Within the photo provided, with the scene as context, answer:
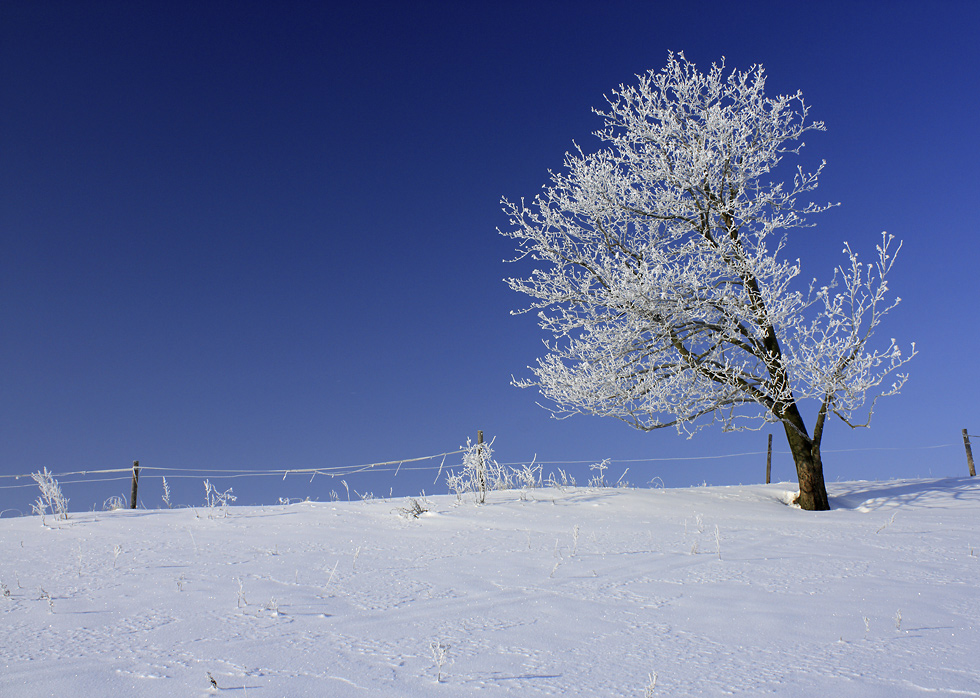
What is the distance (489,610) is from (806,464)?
868cm

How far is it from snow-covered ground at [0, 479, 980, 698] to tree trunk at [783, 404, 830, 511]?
3371 mm

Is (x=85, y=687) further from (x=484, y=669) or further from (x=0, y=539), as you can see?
(x=0, y=539)

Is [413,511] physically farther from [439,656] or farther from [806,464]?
[806,464]

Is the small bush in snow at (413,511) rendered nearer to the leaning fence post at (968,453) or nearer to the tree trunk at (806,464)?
the tree trunk at (806,464)

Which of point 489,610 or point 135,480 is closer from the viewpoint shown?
point 489,610

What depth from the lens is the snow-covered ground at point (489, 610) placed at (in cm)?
244

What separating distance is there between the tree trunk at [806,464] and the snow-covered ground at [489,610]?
3371mm

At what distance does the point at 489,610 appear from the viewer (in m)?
3.38

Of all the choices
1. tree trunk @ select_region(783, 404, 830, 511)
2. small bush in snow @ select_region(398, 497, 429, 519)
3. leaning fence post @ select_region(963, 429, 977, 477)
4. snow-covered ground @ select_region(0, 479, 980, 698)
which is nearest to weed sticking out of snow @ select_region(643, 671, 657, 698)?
snow-covered ground @ select_region(0, 479, 980, 698)

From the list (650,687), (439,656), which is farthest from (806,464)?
(439,656)

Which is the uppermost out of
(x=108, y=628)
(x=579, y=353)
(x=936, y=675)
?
(x=579, y=353)

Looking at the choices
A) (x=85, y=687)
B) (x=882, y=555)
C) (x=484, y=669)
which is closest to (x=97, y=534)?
(x=85, y=687)

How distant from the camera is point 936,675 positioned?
8.14 ft

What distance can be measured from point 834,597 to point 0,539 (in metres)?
7.50
